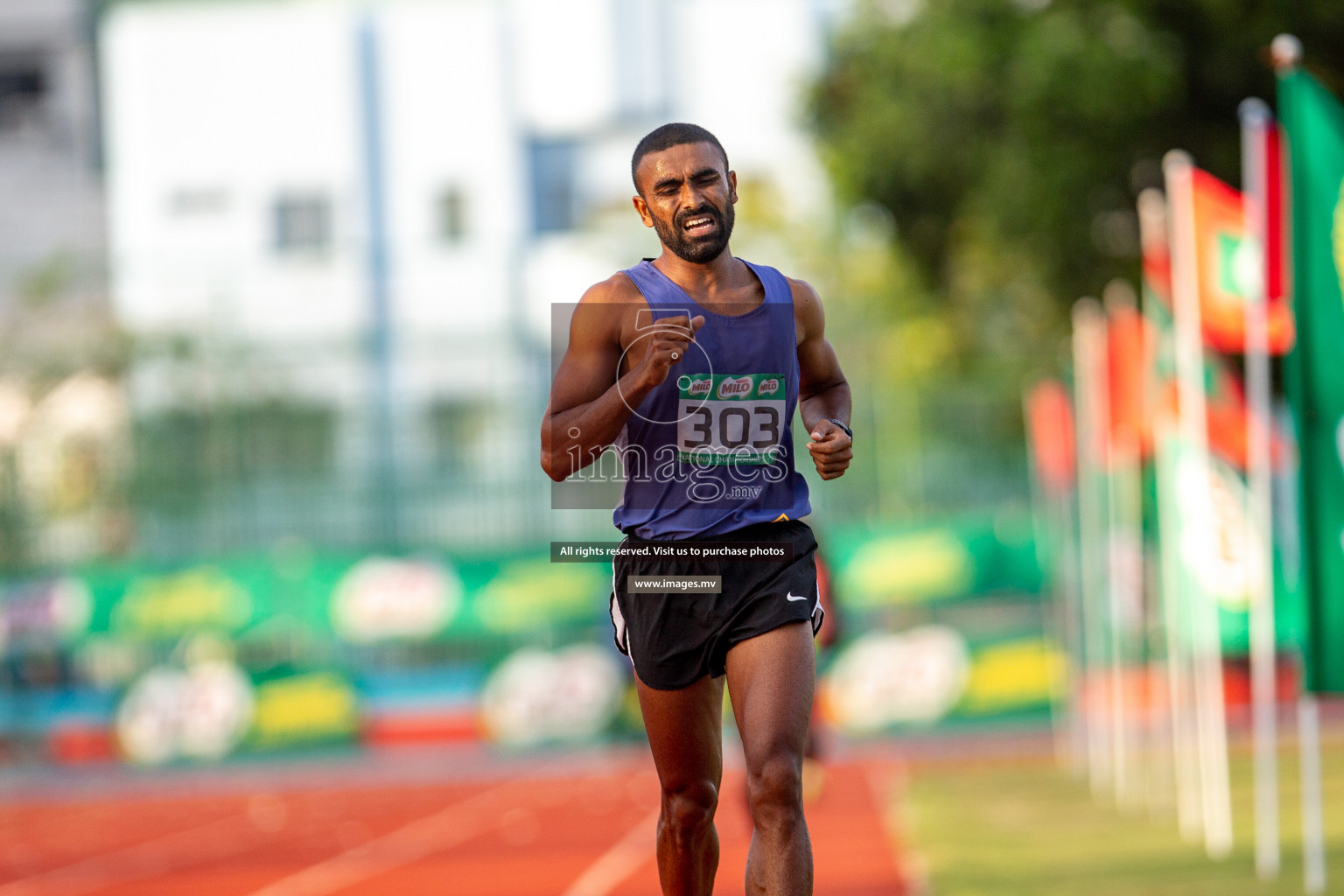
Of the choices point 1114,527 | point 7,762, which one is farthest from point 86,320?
point 1114,527

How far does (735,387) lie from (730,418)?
10 cm

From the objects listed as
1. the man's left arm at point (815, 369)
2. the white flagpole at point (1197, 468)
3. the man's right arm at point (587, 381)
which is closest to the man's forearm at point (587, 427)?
the man's right arm at point (587, 381)

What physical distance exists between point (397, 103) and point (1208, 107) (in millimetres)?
27205

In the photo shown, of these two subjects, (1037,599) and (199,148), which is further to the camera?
(199,148)

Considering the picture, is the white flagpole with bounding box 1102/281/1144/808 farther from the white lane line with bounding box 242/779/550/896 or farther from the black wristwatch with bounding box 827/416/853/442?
the black wristwatch with bounding box 827/416/853/442

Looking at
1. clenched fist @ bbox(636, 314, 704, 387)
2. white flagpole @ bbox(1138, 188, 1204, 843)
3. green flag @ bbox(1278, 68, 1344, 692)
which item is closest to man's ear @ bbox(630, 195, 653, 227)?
clenched fist @ bbox(636, 314, 704, 387)

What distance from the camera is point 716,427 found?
5.11m

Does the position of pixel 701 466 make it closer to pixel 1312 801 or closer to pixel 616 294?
pixel 616 294

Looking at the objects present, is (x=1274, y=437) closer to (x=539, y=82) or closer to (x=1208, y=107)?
(x=1208, y=107)

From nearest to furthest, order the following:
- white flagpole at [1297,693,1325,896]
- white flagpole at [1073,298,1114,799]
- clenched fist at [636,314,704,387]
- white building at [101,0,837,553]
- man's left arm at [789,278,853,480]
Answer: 1. clenched fist at [636,314,704,387]
2. man's left arm at [789,278,853,480]
3. white flagpole at [1297,693,1325,896]
4. white flagpole at [1073,298,1114,799]
5. white building at [101,0,837,553]

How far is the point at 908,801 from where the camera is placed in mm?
14797

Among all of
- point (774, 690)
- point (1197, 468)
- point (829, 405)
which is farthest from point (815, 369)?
point (1197, 468)

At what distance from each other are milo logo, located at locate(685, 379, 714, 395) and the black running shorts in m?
0.38

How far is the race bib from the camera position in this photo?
5.04 metres
